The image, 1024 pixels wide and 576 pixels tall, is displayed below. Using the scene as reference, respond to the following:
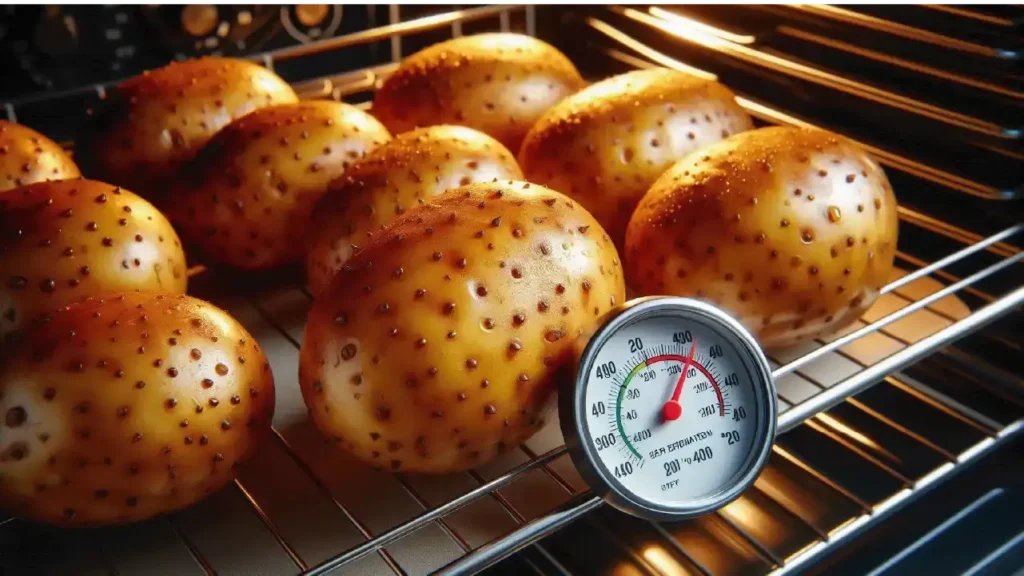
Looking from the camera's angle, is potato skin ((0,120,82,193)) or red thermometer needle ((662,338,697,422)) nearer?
red thermometer needle ((662,338,697,422))

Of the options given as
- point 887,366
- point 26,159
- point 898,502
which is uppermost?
point 26,159

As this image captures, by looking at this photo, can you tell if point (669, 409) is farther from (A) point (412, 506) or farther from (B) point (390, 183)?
(B) point (390, 183)

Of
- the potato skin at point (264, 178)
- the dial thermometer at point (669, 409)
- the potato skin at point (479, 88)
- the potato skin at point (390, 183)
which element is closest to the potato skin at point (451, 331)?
the dial thermometer at point (669, 409)

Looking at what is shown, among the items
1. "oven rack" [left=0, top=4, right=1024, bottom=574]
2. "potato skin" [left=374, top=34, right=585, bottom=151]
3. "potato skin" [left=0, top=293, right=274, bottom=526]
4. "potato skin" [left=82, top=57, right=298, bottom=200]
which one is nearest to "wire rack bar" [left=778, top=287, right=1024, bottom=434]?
"oven rack" [left=0, top=4, right=1024, bottom=574]

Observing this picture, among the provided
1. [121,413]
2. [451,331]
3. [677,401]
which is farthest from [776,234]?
[121,413]

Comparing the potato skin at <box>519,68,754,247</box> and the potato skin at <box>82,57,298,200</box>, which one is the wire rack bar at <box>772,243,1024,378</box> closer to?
the potato skin at <box>519,68,754,247</box>

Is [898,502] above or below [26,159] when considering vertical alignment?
below
